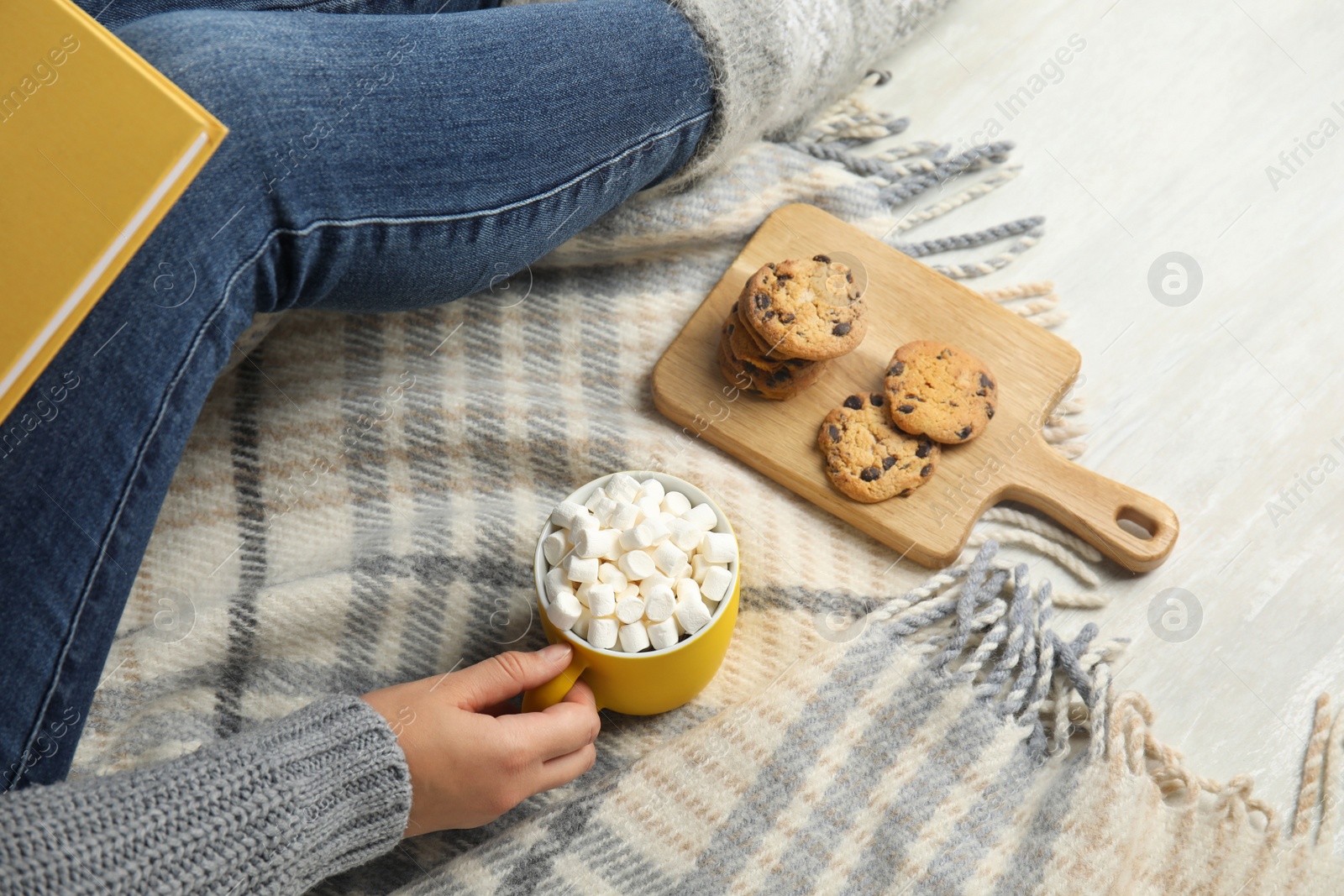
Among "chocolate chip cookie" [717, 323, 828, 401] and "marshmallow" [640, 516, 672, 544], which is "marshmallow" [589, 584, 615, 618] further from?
"chocolate chip cookie" [717, 323, 828, 401]

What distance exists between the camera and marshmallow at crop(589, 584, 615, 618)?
1.99 ft

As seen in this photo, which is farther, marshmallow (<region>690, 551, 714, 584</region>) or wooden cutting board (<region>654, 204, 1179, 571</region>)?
wooden cutting board (<region>654, 204, 1179, 571</region>)

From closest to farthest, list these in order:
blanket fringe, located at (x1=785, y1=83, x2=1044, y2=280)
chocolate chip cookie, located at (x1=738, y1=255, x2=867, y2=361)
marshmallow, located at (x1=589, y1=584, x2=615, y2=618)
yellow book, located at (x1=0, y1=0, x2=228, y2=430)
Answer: yellow book, located at (x1=0, y1=0, x2=228, y2=430), marshmallow, located at (x1=589, y1=584, x2=615, y2=618), chocolate chip cookie, located at (x1=738, y1=255, x2=867, y2=361), blanket fringe, located at (x1=785, y1=83, x2=1044, y2=280)

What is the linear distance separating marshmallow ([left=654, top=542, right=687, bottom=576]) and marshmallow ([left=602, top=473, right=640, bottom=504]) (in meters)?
0.04

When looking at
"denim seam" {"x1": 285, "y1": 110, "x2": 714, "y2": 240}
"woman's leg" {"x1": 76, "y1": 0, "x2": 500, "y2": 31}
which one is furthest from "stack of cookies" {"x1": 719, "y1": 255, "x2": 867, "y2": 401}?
"woman's leg" {"x1": 76, "y1": 0, "x2": 500, "y2": 31}

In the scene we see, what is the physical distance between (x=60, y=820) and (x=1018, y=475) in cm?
67

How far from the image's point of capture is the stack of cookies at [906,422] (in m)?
0.74

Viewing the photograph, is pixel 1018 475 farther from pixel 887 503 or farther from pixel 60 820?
pixel 60 820

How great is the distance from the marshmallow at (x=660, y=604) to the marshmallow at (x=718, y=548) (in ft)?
0.13

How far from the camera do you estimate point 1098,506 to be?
2.48 ft

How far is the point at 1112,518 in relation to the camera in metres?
0.75

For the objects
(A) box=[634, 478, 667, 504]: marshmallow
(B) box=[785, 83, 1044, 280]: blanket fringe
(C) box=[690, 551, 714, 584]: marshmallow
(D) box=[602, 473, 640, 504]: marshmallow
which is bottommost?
(C) box=[690, 551, 714, 584]: marshmallow

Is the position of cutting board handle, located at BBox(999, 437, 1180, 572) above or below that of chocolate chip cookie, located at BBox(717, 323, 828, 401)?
above

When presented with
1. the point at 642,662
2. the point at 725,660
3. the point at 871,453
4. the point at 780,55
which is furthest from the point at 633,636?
the point at 780,55
